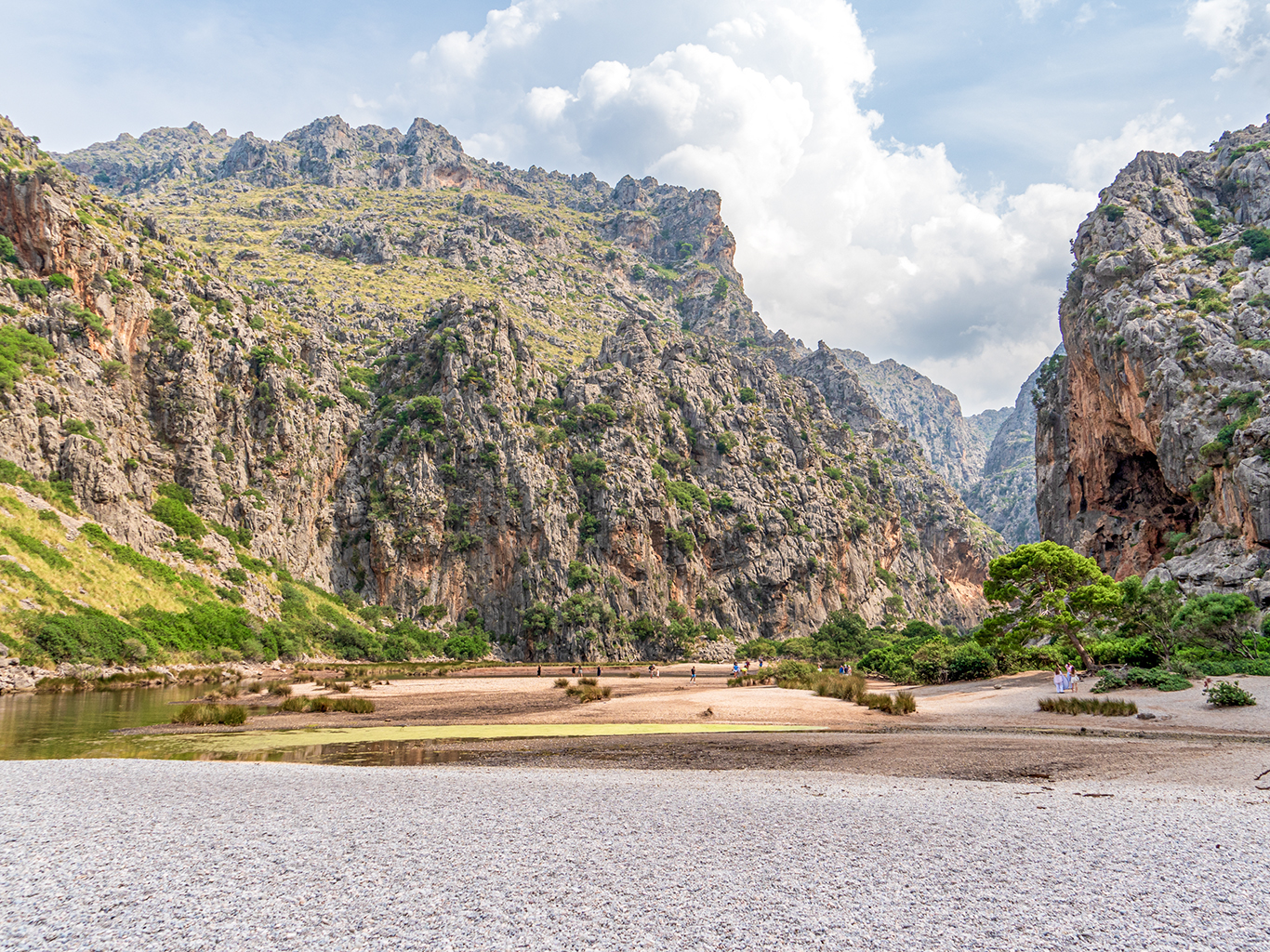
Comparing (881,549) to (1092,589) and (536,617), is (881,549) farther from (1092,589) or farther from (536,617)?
(1092,589)

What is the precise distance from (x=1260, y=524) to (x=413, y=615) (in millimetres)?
93128

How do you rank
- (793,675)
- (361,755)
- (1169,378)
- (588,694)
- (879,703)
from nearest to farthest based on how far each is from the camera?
(361,755) → (879,703) → (588,694) → (793,675) → (1169,378)

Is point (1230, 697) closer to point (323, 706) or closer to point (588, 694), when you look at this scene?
point (588, 694)

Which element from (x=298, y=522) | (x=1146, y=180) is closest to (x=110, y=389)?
(x=298, y=522)

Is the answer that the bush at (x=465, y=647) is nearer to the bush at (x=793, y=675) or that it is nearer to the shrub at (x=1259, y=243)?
the bush at (x=793, y=675)

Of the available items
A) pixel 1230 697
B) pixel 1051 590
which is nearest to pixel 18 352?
pixel 1051 590

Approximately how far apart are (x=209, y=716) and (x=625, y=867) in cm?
2393

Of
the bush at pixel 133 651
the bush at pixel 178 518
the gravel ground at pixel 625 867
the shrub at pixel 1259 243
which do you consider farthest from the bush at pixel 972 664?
the bush at pixel 178 518

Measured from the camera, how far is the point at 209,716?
24625 millimetres

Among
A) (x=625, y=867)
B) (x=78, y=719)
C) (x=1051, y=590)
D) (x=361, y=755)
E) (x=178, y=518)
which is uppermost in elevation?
(x=178, y=518)

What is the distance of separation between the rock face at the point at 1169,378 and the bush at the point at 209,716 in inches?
2323

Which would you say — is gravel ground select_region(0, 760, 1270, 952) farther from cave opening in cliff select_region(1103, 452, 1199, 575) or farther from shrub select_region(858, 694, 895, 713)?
cave opening in cliff select_region(1103, 452, 1199, 575)

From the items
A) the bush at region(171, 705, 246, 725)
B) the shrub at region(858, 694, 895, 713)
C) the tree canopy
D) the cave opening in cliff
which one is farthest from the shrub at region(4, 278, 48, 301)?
the cave opening in cliff

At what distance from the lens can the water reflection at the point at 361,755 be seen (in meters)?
16.8
